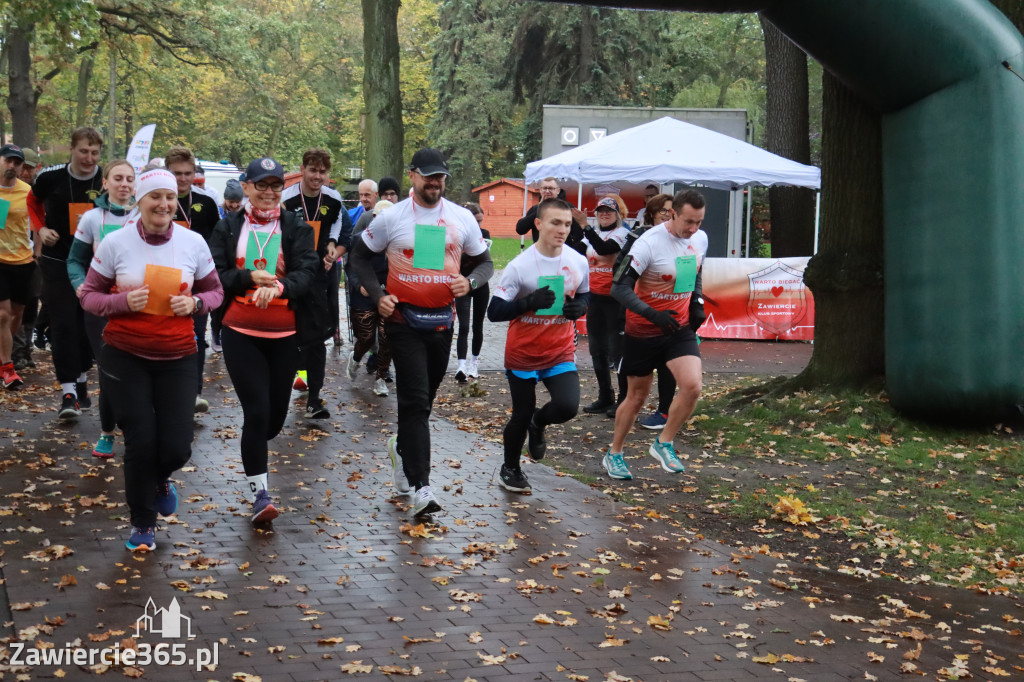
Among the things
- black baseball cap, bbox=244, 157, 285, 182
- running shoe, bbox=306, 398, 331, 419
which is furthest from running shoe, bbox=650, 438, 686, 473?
black baseball cap, bbox=244, 157, 285, 182

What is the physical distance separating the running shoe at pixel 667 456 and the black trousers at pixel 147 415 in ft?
12.9

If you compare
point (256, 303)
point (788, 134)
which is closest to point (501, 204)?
point (788, 134)

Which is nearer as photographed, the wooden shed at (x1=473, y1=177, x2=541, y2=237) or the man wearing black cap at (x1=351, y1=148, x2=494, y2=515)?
the man wearing black cap at (x1=351, y1=148, x2=494, y2=515)

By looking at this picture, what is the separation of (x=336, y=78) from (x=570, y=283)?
6835 cm

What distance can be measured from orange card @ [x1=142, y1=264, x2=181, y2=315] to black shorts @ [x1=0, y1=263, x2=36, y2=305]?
5521 mm

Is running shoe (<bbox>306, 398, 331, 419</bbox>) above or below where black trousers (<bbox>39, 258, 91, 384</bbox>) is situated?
below

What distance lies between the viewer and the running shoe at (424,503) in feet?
23.1

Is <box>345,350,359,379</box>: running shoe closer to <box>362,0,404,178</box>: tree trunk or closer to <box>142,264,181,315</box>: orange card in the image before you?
<box>142,264,181,315</box>: orange card

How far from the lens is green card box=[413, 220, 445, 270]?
7043 mm

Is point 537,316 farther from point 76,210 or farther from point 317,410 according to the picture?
point 76,210

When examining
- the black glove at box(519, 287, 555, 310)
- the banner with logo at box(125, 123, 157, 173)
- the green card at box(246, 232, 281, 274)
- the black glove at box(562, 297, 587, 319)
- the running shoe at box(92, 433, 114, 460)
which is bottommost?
the running shoe at box(92, 433, 114, 460)

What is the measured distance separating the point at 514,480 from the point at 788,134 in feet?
49.5

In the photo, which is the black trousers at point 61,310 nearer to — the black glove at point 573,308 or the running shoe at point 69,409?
the running shoe at point 69,409

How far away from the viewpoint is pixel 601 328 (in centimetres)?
1162
